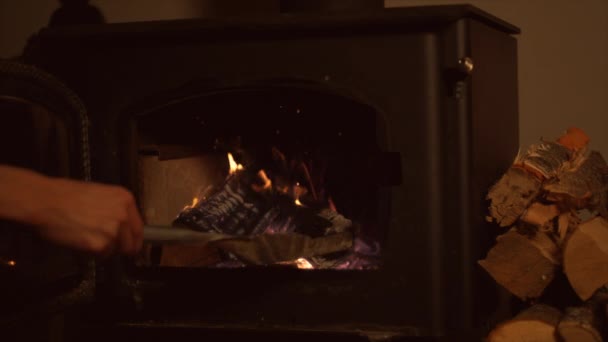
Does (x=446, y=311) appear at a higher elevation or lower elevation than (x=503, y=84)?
lower

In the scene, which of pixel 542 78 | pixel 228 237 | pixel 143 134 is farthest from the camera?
pixel 542 78

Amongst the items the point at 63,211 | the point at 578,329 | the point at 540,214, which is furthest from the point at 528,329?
the point at 63,211

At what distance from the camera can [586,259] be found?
1.07 meters

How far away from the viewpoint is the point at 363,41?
1075 mm

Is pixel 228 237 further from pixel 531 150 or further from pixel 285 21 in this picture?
pixel 531 150

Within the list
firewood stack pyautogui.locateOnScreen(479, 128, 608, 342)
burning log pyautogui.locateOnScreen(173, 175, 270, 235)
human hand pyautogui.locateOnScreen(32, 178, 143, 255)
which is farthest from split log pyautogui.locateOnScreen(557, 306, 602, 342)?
human hand pyautogui.locateOnScreen(32, 178, 143, 255)

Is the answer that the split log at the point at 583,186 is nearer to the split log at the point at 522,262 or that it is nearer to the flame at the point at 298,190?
the split log at the point at 522,262

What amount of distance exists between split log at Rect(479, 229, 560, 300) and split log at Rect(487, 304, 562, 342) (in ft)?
0.16

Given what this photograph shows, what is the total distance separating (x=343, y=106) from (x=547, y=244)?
1.35ft

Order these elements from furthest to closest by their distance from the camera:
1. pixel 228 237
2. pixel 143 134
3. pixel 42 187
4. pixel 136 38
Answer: pixel 143 134, pixel 136 38, pixel 228 237, pixel 42 187

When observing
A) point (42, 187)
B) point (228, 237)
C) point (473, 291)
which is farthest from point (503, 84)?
point (42, 187)

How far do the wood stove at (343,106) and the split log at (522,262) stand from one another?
3 centimetres

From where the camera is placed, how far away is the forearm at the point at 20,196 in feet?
2.39

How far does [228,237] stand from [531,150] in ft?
1.72
